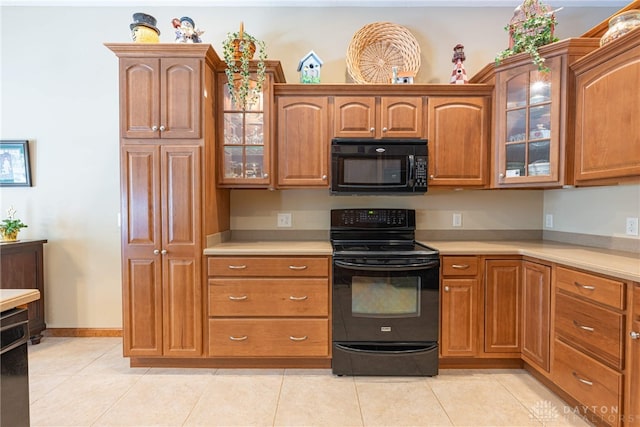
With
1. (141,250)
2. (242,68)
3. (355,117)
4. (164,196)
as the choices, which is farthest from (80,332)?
(355,117)

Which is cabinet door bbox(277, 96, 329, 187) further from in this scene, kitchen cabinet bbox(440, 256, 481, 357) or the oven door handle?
kitchen cabinet bbox(440, 256, 481, 357)

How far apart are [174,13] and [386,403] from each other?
3560 millimetres

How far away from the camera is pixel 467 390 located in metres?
2.12

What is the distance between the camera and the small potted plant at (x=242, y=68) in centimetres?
236

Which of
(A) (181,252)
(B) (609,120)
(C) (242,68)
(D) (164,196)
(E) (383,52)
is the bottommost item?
(A) (181,252)

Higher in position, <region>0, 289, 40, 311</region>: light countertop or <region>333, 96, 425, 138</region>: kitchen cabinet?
<region>333, 96, 425, 138</region>: kitchen cabinet

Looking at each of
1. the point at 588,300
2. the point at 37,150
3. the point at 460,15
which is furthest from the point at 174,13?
the point at 588,300

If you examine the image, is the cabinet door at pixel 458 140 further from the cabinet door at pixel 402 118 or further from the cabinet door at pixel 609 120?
the cabinet door at pixel 609 120

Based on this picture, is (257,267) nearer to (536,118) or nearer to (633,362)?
(633,362)

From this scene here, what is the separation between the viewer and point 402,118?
2.57 m

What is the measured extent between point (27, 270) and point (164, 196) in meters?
1.60

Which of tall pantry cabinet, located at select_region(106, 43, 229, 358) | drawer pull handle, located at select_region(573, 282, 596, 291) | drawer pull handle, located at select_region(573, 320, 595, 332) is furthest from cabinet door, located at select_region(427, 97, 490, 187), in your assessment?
tall pantry cabinet, located at select_region(106, 43, 229, 358)

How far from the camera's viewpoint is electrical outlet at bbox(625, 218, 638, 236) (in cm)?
209

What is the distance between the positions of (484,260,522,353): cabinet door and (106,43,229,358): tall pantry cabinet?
207cm
